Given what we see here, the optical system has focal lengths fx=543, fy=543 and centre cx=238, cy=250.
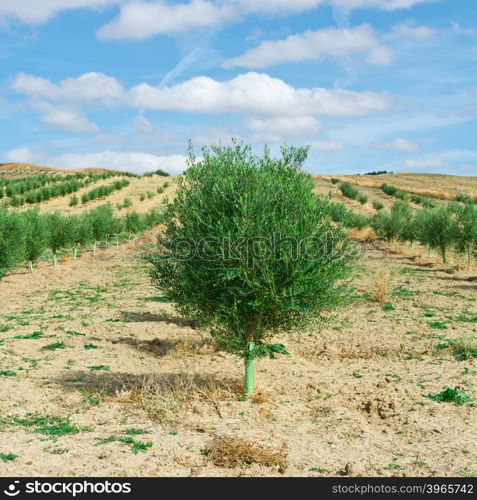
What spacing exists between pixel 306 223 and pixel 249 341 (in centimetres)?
318

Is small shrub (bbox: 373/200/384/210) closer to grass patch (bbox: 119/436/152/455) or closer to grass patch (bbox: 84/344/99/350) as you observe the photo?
grass patch (bbox: 84/344/99/350)

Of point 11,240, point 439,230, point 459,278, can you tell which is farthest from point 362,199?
point 11,240

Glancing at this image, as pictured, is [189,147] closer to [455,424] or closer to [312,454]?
[312,454]

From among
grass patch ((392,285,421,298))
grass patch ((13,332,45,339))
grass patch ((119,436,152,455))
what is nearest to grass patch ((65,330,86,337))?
grass patch ((13,332,45,339))

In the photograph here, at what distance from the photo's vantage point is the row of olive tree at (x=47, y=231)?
3152cm

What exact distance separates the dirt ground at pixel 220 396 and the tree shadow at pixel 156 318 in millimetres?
47

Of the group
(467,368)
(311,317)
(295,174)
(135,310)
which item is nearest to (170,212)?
(295,174)

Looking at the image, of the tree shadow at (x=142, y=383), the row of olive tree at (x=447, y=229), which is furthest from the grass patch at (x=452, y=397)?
the row of olive tree at (x=447, y=229)

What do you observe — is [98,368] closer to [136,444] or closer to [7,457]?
[136,444]

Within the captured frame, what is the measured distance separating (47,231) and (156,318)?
17.5 meters

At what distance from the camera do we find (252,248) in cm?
1136

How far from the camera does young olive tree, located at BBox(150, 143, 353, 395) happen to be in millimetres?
11352

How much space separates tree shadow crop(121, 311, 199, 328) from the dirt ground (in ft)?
0.16

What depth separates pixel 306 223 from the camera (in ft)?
38.2
